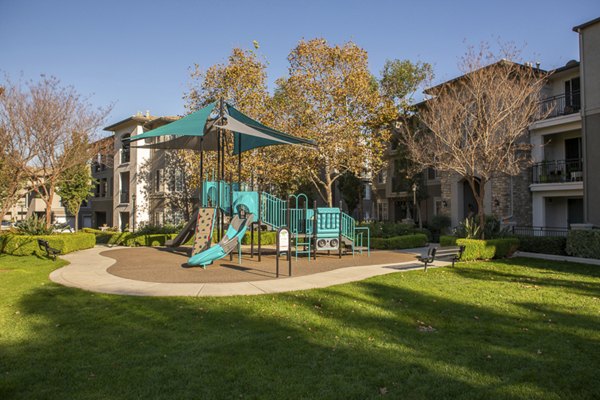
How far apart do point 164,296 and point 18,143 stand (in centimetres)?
1562

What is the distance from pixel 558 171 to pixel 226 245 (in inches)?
797

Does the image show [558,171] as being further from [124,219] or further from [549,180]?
[124,219]

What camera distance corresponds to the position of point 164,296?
28.9 ft

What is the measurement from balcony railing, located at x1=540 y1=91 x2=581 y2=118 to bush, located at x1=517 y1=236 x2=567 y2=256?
29.1ft

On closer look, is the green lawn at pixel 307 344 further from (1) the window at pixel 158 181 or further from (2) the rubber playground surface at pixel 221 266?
(1) the window at pixel 158 181

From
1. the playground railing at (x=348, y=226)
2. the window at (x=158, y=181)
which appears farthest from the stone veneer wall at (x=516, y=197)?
the window at (x=158, y=181)

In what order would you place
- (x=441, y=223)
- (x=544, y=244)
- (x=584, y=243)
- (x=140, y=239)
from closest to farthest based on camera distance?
(x=584, y=243)
(x=544, y=244)
(x=140, y=239)
(x=441, y=223)

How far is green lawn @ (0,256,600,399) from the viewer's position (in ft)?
14.7

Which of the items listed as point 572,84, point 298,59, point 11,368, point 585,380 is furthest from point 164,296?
point 572,84

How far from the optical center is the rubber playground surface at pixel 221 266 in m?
11.3

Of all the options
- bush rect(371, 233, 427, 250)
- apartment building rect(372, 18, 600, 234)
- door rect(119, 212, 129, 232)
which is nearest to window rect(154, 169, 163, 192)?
door rect(119, 212, 129, 232)

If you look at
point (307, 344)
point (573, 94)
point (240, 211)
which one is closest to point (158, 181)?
point (240, 211)

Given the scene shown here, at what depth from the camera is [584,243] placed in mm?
15688

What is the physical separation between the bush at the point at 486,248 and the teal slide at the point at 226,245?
7633 mm
